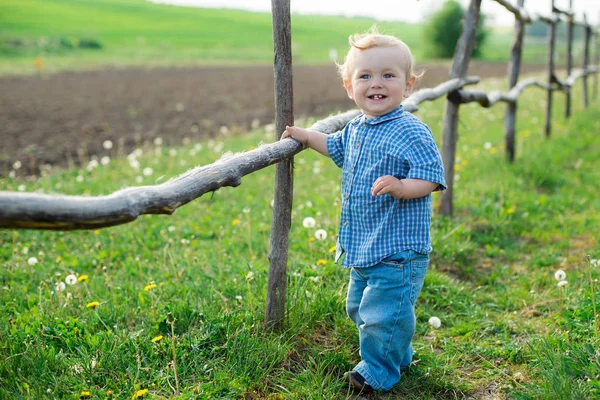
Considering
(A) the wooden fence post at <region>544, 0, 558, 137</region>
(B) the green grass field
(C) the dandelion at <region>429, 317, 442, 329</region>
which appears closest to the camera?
(C) the dandelion at <region>429, 317, 442, 329</region>

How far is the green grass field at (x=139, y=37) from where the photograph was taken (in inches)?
1283

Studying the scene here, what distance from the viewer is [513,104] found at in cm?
704

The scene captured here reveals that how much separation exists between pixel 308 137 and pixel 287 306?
0.87 metres

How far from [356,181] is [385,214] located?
0.21 meters

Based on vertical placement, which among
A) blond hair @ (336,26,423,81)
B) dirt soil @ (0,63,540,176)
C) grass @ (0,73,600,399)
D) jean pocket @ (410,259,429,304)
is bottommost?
dirt soil @ (0,63,540,176)

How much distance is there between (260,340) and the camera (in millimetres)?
3041

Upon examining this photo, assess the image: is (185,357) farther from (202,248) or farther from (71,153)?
(71,153)

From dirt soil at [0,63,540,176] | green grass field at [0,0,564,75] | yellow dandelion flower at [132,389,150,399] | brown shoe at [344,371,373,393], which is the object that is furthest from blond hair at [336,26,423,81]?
green grass field at [0,0,564,75]

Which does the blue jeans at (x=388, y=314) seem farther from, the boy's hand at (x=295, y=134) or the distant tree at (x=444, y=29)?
the distant tree at (x=444, y=29)

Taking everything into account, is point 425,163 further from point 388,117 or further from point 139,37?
point 139,37

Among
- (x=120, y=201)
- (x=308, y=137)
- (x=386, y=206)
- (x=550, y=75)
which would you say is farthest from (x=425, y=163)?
(x=550, y=75)

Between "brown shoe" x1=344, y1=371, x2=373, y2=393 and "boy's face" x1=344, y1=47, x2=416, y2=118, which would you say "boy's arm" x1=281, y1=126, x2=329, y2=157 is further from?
"brown shoe" x1=344, y1=371, x2=373, y2=393

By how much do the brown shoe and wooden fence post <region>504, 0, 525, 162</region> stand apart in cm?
487

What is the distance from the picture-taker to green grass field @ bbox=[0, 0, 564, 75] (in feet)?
107
